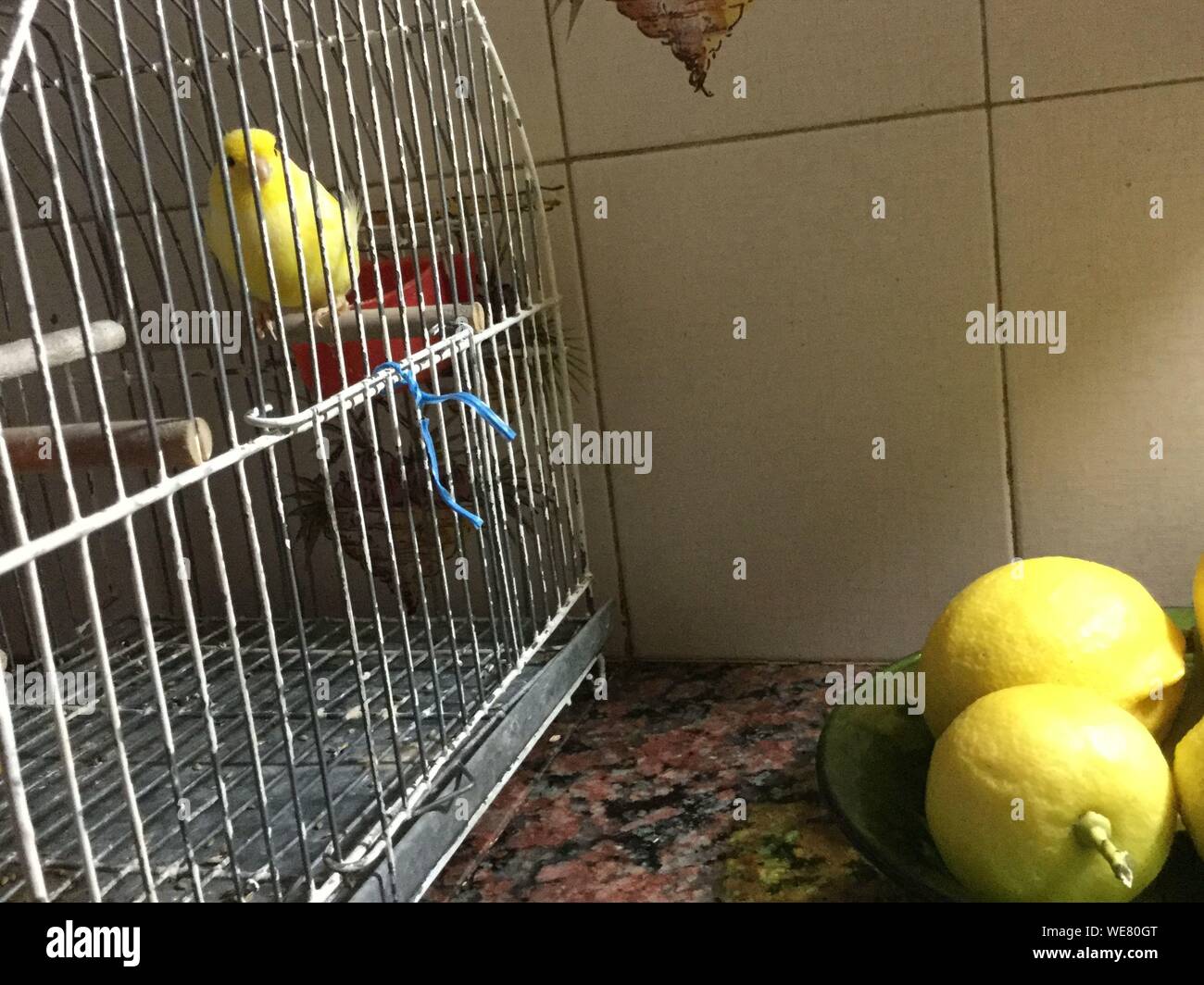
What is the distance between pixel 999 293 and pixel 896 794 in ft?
1.05

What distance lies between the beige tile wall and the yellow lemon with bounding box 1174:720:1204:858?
0.27 meters

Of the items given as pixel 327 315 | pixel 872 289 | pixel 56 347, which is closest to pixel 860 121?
pixel 872 289

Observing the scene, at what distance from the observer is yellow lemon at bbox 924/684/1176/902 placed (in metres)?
0.41

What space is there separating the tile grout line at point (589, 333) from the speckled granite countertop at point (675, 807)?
0.05 meters

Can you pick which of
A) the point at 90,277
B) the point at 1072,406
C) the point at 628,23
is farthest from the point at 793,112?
the point at 90,277

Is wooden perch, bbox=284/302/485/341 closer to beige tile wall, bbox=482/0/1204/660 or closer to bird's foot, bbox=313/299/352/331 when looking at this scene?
bird's foot, bbox=313/299/352/331

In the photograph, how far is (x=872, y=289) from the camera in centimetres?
71

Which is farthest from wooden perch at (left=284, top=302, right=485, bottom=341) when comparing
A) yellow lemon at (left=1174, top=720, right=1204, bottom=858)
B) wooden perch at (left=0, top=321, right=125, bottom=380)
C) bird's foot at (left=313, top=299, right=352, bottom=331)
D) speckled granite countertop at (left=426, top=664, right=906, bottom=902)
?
yellow lemon at (left=1174, top=720, right=1204, bottom=858)

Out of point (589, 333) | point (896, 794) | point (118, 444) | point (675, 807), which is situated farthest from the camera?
point (589, 333)

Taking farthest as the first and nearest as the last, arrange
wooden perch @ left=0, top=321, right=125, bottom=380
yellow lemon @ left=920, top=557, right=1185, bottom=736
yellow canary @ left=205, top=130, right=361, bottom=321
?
yellow canary @ left=205, top=130, right=361, bottom=321 < yellow lemon @ left=920, top=557, right=1185, bottom=736 < wooden perch @ left=0, top=321, right=125, bottom=380

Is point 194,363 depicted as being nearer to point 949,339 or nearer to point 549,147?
point 549,147

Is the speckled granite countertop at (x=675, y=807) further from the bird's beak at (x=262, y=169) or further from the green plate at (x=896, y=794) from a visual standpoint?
the bird's beak at (x=262, y=169)

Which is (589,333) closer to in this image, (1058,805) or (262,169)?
(262,169)
